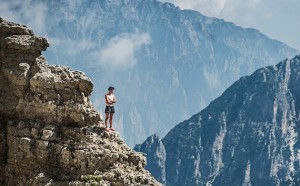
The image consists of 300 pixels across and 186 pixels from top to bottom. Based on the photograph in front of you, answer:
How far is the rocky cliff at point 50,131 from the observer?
2750cm

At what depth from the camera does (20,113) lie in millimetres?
29469

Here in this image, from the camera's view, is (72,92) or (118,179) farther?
(72,92)

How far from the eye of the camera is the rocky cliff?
27.5 metres

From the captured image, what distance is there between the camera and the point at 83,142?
91.7 feet

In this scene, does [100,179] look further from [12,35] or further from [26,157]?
[12,35]

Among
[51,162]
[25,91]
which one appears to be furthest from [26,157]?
[25,91]

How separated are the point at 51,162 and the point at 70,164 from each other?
0.98 meters

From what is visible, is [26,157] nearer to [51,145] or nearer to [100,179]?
[51,145]

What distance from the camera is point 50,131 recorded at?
28219mm

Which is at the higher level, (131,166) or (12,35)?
(12,35)

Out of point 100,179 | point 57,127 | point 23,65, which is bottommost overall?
point 100,179

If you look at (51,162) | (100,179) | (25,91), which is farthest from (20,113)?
(100,179)

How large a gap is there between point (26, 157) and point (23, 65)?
422 centimetres

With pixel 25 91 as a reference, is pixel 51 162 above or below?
below
